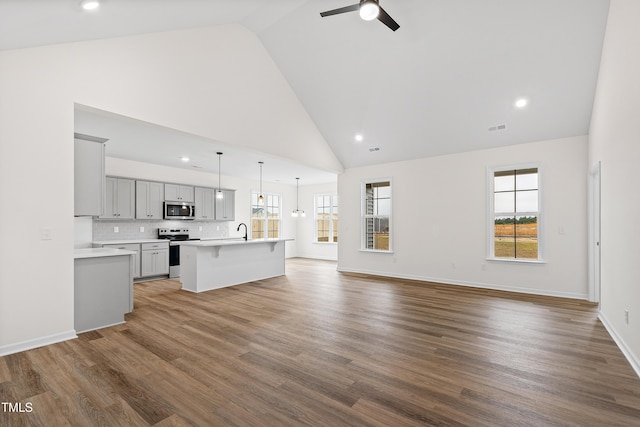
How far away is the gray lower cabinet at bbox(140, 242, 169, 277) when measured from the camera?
6539mm

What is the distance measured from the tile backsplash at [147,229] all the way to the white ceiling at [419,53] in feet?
14.8

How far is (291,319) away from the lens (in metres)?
3.88

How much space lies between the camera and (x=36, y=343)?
9.84 ft

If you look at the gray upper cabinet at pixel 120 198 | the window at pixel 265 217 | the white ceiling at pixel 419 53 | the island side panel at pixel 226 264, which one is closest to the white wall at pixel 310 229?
the window at pixel 265 217

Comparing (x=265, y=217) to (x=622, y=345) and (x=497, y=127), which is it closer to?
(x=497, y=127)

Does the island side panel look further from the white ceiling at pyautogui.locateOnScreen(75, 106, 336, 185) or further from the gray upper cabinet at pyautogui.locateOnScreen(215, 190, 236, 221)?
the gray upper cabinet at pyautogui.locateOnScreen(215, 190, 236, 221)

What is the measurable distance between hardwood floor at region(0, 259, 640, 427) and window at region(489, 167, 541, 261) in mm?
1679

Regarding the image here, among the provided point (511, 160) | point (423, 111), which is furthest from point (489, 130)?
point (423, 111)

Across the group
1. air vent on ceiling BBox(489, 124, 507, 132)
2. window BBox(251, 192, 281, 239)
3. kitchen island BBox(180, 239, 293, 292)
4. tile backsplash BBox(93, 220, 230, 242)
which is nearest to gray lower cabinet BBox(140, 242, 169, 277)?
tile backsplash BBox(93, 220, 230, 242)

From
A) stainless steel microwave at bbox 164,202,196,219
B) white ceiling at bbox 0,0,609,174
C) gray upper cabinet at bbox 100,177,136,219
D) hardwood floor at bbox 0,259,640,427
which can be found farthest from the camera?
stainless steel microwave at bbox 164,202,196,219

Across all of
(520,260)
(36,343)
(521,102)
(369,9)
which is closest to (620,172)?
(521,102)

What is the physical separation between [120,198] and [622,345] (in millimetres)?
8264

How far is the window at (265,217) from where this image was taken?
33.1ft

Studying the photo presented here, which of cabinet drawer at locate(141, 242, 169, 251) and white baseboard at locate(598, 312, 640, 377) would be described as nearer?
white baseboard at locate(598, 312, 640, 377)
